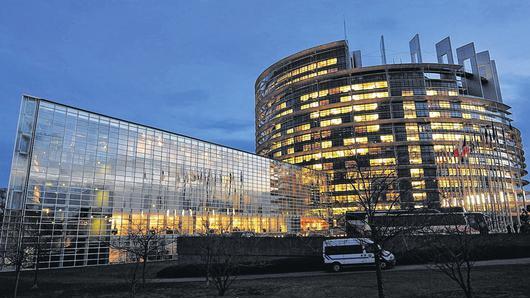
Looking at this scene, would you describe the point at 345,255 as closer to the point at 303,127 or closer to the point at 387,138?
the point at 387,138

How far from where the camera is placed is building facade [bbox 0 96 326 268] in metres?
43.6

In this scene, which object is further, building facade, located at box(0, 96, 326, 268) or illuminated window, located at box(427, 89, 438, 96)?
illuminated window, located at box(427, 89, 438, 96)

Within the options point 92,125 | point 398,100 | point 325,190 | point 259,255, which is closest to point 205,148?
point 92,125

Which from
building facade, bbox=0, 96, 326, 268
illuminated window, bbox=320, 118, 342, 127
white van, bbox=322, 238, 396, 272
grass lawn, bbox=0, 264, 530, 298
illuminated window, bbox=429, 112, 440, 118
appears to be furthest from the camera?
illuminated window, bbox=320, 118, 342, 127

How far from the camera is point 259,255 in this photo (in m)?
35.8

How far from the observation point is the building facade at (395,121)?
107625mm

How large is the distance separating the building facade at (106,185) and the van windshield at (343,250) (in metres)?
20.7

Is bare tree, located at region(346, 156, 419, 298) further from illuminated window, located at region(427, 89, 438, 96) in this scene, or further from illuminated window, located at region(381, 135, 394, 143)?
illuminated window, located at region(427, 89, 438, 96)

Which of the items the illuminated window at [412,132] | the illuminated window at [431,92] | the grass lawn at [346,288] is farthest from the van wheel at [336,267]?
the illuminated window at [431,92]

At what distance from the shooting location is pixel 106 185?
2035 inches

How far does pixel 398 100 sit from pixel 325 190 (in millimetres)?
36748

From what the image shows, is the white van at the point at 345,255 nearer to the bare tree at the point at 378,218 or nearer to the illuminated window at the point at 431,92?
the bare tree at the point at 378,218

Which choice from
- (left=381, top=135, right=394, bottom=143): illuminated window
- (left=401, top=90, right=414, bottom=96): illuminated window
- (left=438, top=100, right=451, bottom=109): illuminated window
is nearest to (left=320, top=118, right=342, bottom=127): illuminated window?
(left=381, top=135, right=394, bottom=143): illuminated window

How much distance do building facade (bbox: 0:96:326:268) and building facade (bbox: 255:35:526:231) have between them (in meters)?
44.1
